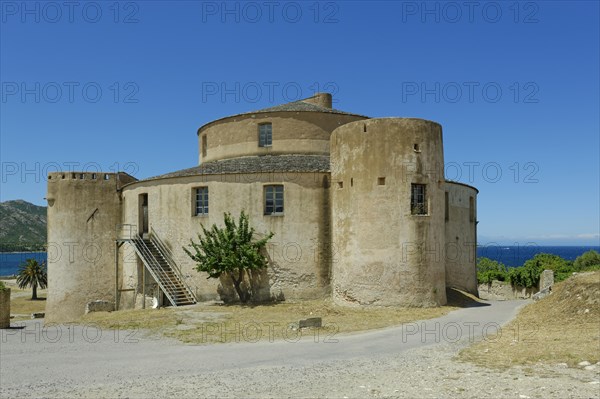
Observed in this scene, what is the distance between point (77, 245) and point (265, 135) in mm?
11932

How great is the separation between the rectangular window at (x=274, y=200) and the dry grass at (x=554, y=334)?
11322 mm

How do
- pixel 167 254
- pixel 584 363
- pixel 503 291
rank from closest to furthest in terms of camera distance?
1. pixel 584 363
2. pixel 167 254
3. pixel 503 291

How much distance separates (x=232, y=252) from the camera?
23.6 meters

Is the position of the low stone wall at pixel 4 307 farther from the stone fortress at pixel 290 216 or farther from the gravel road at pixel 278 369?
the stone fortress at pixel 290 216

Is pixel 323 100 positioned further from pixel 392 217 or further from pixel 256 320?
pixel 256 320

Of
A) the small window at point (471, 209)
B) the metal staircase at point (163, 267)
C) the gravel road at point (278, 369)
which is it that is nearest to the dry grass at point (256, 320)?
the gravel road at point (278, 369)

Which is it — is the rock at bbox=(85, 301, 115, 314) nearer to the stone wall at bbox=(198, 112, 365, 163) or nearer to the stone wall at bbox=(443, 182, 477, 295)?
the stone wall at bbox=(198, 112, 365, 163)

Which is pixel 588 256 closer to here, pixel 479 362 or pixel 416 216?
pixel 416 216

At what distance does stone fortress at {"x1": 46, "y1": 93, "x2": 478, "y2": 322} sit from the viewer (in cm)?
2180

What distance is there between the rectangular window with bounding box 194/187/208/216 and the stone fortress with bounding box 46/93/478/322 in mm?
53

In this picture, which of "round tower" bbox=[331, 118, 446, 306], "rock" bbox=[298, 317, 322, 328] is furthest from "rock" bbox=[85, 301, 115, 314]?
"rock" bbox=[298, 317, 322, 328]

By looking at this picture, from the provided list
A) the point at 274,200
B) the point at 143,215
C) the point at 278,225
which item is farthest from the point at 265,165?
the point at 143,215

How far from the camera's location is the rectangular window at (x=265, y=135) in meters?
29.3

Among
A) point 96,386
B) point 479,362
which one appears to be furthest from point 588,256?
point 96,386
